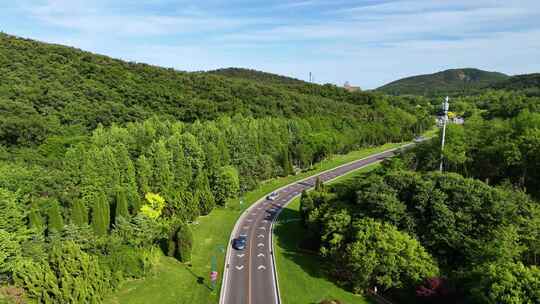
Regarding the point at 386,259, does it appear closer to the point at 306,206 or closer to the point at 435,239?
the point at 435,239

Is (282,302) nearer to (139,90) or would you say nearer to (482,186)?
(482,186)

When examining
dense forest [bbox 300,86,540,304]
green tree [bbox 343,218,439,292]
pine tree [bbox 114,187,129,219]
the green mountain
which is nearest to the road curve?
dense forest [bbox 300,86,540,304]

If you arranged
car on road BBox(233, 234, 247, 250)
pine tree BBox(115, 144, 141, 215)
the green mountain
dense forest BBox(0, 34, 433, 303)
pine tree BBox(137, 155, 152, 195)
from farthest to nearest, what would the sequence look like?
the green mountain
pine tree BBox(137, 155, 152, 195)
pine tree BBox(115, 144, 141, 215)
car on road BBox(233, 234, 247, 250)
dense forest BBox(0, 34, 433, 303)

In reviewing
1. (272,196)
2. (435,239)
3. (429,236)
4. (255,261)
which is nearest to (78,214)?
(255,261)

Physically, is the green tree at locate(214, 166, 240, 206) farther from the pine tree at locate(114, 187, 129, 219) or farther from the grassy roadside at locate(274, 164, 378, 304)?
the pine tree at locate(114, 187, 129, 219)

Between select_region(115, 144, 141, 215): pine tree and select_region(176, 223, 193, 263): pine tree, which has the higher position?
select_region(115, 144, 141, 215): pine tree

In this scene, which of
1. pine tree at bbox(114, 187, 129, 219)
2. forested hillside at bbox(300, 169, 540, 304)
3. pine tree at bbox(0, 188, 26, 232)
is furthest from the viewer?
pine tree at bbox(114, 187, 129, 219)

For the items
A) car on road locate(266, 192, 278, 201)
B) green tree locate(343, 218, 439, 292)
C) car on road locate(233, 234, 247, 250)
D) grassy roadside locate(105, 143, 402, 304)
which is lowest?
grassy roadside locate(105, 143, 402, 304)
